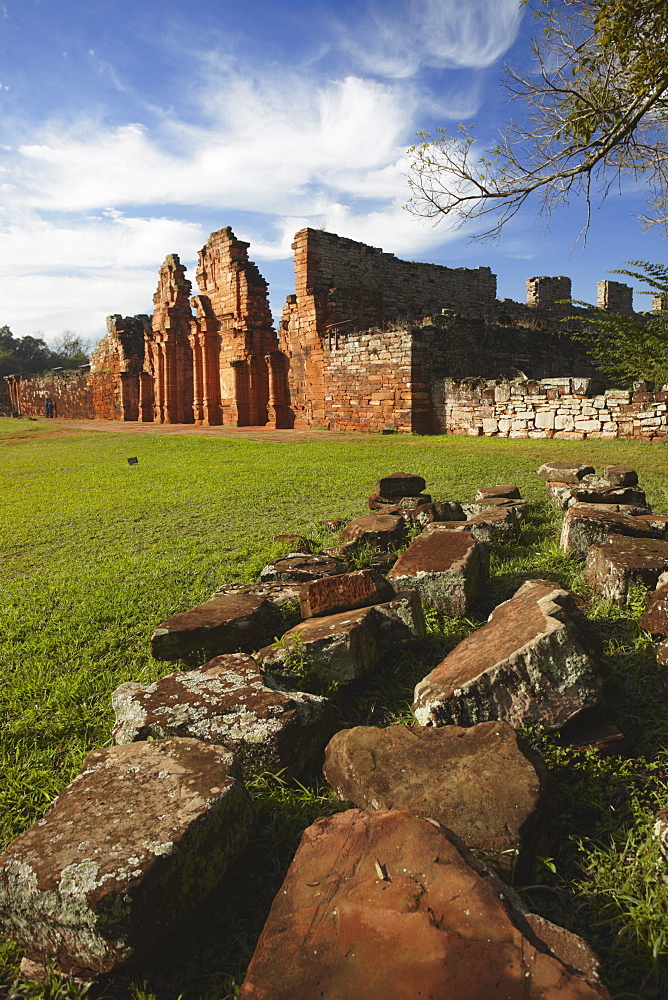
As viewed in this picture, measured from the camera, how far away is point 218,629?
9.53ft

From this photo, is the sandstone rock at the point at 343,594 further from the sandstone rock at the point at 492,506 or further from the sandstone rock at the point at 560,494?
the sandstone rock at the point at 560,494

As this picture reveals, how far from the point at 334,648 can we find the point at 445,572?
0.95 meters

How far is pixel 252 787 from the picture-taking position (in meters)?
2.01

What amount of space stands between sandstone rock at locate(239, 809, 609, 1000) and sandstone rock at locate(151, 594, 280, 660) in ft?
5.05

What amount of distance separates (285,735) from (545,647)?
1004 mm

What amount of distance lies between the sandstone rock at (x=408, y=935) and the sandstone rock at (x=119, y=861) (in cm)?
29

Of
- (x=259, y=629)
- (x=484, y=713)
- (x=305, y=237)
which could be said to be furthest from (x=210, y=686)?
(x=305, y=237)

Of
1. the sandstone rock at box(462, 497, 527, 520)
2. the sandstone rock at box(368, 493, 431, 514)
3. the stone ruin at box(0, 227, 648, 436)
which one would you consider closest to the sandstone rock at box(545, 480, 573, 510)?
the sandstone rock at box(462, 497, 527, 520)

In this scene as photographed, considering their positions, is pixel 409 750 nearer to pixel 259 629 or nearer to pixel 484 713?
pixel 484 713

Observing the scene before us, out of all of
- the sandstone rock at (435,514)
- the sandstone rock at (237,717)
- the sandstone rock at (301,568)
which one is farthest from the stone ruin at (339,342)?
the sandstone rock at (237,717)

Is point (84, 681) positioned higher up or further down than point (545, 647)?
further down

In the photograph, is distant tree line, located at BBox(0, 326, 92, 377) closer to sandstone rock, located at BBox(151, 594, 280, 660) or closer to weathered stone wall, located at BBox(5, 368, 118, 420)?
weathered stone wall, located at BBox(5, 368, 118, 420)

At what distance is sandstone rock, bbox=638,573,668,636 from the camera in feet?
8.48

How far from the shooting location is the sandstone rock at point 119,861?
54.7 inches
